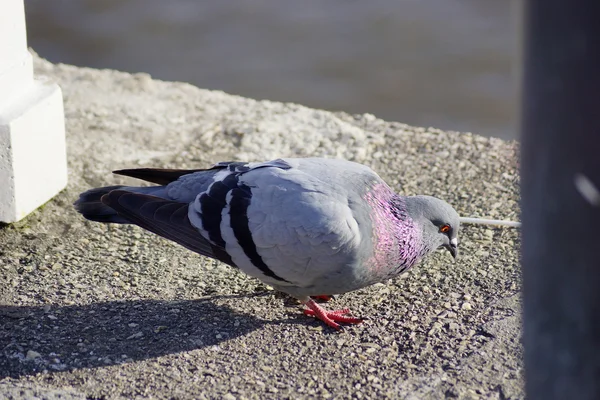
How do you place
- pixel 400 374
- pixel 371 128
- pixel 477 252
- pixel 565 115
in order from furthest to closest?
pixel 371 128
pixel 477 252
pixel 400 374
pixel 565 115

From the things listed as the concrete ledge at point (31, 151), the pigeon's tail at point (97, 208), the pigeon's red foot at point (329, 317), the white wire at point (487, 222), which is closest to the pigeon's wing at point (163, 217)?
the pigeon's tail at point (97, 208)

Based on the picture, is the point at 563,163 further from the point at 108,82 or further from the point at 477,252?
the point at 108,82

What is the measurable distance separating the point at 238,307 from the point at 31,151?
5.06 ft

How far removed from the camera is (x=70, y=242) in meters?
4.21

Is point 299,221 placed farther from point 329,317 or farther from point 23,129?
point 23,129

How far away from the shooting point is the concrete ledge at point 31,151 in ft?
13.5

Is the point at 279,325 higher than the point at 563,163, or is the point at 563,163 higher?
the point at 563,163

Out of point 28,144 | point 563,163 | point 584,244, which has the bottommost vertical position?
point 28,144

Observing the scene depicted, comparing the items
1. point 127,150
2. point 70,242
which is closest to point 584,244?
point 70,242

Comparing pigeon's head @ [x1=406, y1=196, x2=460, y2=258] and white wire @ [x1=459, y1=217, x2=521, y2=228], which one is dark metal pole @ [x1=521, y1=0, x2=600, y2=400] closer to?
pigeon's head @ [x1=406, y1=196, x2=460, y2=258]

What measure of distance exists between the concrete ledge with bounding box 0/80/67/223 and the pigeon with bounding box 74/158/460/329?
0.63 m

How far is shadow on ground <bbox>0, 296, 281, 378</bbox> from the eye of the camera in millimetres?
3256

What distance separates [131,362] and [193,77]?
6.02 metres

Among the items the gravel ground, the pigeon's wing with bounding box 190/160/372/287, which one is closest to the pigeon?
the pigeon's wing with bounding box 190/160/372/287
